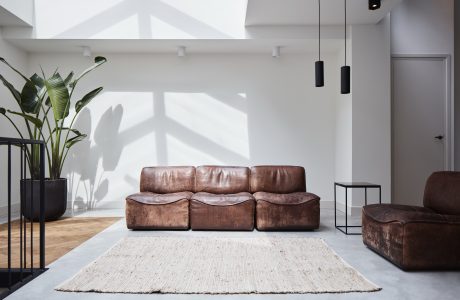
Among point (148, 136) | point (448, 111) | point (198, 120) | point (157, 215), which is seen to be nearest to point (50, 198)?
point (157, 215)

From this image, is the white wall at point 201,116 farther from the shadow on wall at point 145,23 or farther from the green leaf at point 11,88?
the green leaf at point 11,88

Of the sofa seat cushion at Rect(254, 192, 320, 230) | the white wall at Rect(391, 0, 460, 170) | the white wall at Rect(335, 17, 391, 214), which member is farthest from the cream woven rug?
the white wall at Rect(391, 0, 460, 170)

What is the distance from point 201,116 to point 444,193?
3608 mm

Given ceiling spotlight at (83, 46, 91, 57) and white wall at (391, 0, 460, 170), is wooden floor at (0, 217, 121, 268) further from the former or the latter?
white wall at (391, 0, 460, 170)

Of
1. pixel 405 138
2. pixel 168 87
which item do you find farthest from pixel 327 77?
pixel 168 87

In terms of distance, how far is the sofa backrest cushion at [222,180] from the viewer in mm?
4727

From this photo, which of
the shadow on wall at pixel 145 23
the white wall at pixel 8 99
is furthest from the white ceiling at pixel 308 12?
the white wall at pixel 8 99

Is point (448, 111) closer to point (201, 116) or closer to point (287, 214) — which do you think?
point (287, 214)

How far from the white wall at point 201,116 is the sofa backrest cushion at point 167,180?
Result: 0.95 meters

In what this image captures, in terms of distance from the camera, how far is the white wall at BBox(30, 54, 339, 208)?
5770 millimetres

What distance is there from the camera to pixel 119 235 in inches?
156

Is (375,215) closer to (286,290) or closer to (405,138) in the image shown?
(286,290)

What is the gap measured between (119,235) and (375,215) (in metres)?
2.63

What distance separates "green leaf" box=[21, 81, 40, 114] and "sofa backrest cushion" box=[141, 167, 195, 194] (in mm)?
1669
